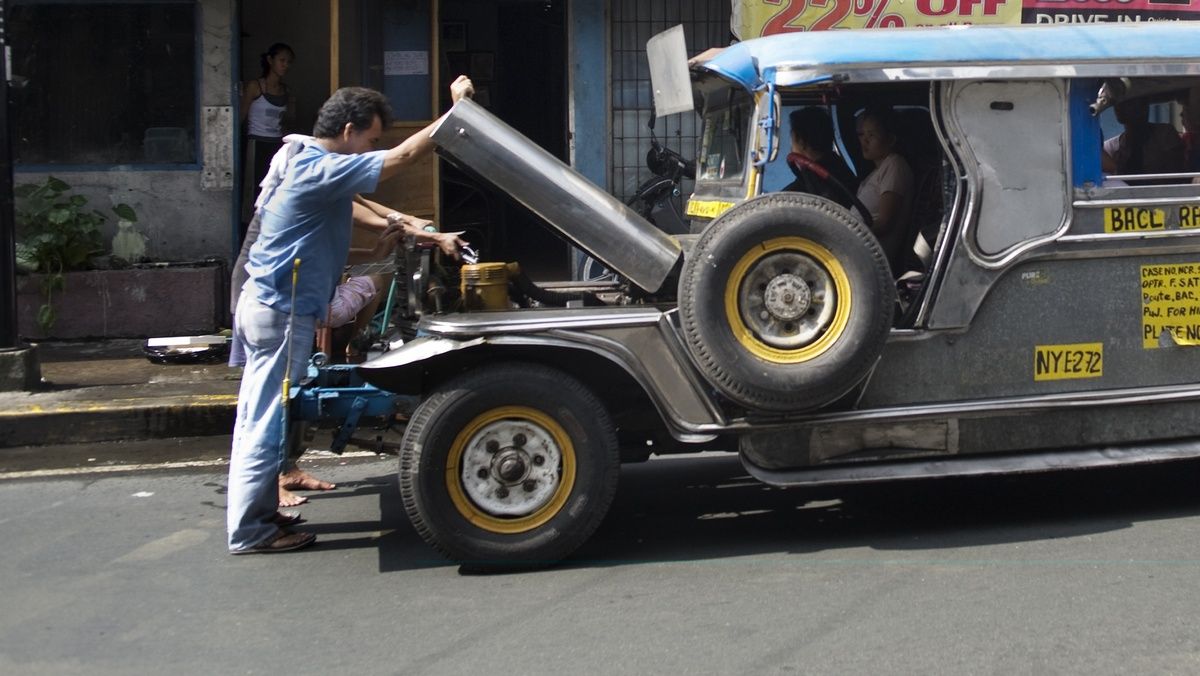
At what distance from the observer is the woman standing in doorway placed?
10828 mm

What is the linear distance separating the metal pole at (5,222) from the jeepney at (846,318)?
4.05 m

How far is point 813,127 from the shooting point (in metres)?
5.91

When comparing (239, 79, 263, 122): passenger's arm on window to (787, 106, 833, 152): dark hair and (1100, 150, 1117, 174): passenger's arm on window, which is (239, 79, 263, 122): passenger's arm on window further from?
(1100, 150, 1117, 174): passenger's arm on window

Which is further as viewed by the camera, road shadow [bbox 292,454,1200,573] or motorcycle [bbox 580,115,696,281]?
motorcycle [bbox 580,115,696,281]

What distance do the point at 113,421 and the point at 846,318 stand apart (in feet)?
15.3

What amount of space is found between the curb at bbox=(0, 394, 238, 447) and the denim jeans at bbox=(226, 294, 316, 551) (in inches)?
101

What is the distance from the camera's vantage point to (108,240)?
425 inches

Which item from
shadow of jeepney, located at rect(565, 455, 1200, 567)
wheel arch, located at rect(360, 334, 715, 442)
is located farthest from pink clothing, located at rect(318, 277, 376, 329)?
shadow of jeepney, located at rect(565, 455, 1200, 567)

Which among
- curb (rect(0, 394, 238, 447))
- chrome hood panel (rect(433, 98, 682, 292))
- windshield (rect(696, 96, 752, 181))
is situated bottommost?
curb (rect(0, 394, 238, 447))

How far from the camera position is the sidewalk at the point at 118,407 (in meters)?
7.66

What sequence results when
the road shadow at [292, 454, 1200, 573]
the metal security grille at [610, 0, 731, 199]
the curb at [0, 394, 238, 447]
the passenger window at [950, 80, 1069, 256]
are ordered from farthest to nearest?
the metal security grille at [610, 0, 731, 199]
the curb at [0, 394, 238, 447]
the road shadow at [292, 454, 1200, 573]
the passenger window at [950, 80, 1069, 256]

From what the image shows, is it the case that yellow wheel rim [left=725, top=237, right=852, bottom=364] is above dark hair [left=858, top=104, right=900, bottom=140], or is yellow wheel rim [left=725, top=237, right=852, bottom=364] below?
below

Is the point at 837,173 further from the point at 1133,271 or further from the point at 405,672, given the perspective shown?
the point at 405,672

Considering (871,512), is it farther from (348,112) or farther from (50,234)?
(50,234)
